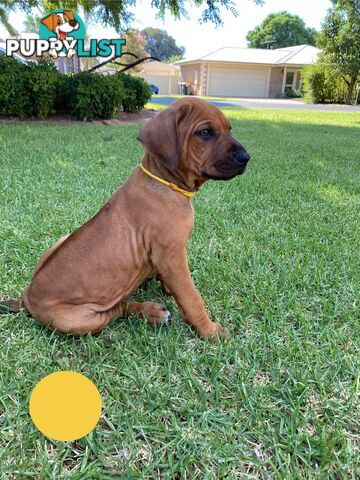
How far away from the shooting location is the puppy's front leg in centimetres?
227

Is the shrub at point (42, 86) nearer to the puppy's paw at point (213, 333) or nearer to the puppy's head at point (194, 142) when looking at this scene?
the puppy's head at point (194, 142)

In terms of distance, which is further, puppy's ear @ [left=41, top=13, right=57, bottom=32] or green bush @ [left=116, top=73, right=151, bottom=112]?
puppy's ear @ [left=41, top=13, right=57, bottom=32]

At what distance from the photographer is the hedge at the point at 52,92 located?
10586 millimetres

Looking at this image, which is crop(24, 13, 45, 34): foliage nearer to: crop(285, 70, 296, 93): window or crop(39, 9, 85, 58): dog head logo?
crop(39, 9, 85, 58): dog head logo

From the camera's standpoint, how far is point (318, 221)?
4.25 m

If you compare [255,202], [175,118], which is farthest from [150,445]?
[255,202]

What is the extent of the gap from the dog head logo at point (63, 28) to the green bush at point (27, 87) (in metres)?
4.81

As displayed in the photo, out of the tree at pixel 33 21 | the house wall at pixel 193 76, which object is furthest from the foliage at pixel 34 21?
the house wall at pixel 193 76

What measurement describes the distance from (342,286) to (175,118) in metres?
1.78

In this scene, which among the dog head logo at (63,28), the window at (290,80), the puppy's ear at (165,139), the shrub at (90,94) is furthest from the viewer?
the window at (290,80)

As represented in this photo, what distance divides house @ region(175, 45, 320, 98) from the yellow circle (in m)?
48.2

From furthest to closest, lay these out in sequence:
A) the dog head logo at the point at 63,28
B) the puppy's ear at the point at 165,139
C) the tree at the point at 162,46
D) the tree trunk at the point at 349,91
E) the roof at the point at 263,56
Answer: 1. the tree at the point at 162,46
2. the roof at the point at 263,56
3. the tree trunk at the point at 349,91
4. the dog head logo at the point at 63,28
5. the puppy's ear at the point at 165,139

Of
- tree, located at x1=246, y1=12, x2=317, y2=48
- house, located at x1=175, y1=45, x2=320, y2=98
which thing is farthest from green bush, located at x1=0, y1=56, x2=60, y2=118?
tree, located at x1=246, y1=12, x2=317, y2=48

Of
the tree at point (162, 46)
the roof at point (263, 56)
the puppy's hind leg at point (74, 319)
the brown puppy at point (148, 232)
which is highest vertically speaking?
the tree at point (162, 46)
